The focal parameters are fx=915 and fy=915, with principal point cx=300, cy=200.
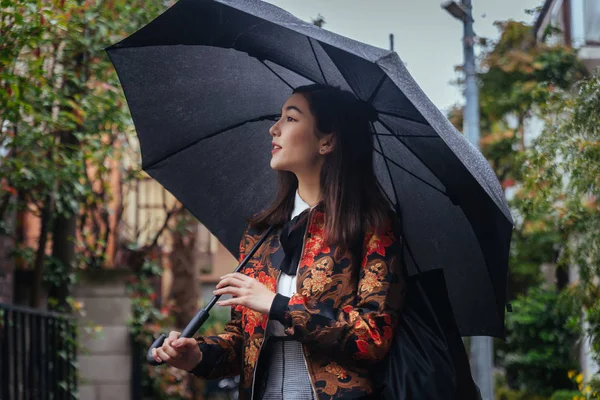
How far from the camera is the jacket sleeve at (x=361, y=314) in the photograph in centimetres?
301

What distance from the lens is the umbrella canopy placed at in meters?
3.41

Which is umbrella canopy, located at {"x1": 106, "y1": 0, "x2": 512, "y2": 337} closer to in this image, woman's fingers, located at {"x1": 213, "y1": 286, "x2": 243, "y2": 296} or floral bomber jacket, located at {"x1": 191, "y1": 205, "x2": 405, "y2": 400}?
floral bomber jacket, located at {"x1": 191, "y1": 205, "x2": 405, "y2": 400}

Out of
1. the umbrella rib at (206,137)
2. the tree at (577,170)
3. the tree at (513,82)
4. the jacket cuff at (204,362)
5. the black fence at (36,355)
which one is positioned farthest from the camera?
the tree at (513,82)

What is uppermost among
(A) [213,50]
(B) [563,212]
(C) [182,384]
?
(A) [213,50]

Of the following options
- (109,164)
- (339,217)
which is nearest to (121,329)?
(109,164)

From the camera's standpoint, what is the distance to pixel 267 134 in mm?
4262

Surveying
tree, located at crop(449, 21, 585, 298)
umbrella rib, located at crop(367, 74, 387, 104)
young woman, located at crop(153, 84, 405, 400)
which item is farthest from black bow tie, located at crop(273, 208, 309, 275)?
tree, located at crop(449, 21, 585, 298)

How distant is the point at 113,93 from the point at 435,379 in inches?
231

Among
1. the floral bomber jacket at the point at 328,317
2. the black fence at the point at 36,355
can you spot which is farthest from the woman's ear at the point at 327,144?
the black fence at the point at 36,355

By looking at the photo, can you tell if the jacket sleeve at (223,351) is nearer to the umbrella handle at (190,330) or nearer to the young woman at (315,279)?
the young woman at (315,279)

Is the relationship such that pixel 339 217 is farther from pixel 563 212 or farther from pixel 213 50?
pixel 563 212

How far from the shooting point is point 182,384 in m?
13.4

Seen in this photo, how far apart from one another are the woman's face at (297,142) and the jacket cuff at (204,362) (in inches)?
28.1

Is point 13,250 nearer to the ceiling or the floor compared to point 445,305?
nearer to the ceiling
